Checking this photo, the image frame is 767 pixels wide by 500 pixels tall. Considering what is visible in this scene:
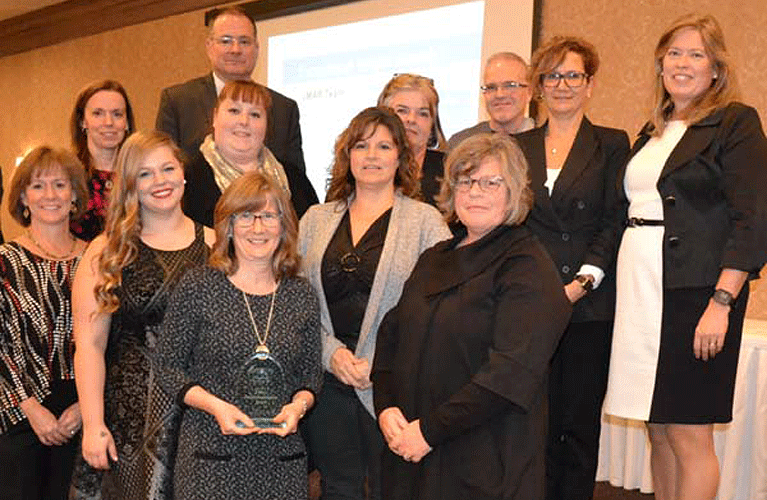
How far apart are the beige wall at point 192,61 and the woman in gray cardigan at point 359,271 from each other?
2.67 metres

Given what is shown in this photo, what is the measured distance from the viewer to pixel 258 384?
2.25m

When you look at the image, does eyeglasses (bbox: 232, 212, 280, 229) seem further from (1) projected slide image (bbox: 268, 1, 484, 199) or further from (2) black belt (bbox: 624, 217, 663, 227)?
(1) projected slide image (bbox: 268, 1, 484, 199)

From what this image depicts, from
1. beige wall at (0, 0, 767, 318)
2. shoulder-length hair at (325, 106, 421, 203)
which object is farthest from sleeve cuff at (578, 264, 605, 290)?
beige wall at (0, 0, 767, 318)

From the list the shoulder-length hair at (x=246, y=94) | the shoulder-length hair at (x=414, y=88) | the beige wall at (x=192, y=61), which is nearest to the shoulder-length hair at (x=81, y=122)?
the shoulder-length hair at (x=246, y=94)

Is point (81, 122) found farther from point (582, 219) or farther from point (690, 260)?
point (690, 260)

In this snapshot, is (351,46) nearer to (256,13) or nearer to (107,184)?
(256,13)

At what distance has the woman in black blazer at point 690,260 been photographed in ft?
8.08

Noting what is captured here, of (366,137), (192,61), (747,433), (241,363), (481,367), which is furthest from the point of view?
(192,61)

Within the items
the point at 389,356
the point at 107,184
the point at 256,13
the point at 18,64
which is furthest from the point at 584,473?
the point at 18,64

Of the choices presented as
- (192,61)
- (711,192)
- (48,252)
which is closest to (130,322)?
(48,252)

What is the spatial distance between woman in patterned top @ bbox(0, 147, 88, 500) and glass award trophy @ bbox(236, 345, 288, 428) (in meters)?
0.70

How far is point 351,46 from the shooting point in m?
6.13

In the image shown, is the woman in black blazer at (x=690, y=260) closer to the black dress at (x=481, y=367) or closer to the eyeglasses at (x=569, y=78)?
the eyeglasses at (x=569, y=78)

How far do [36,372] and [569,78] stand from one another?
6.18ft
